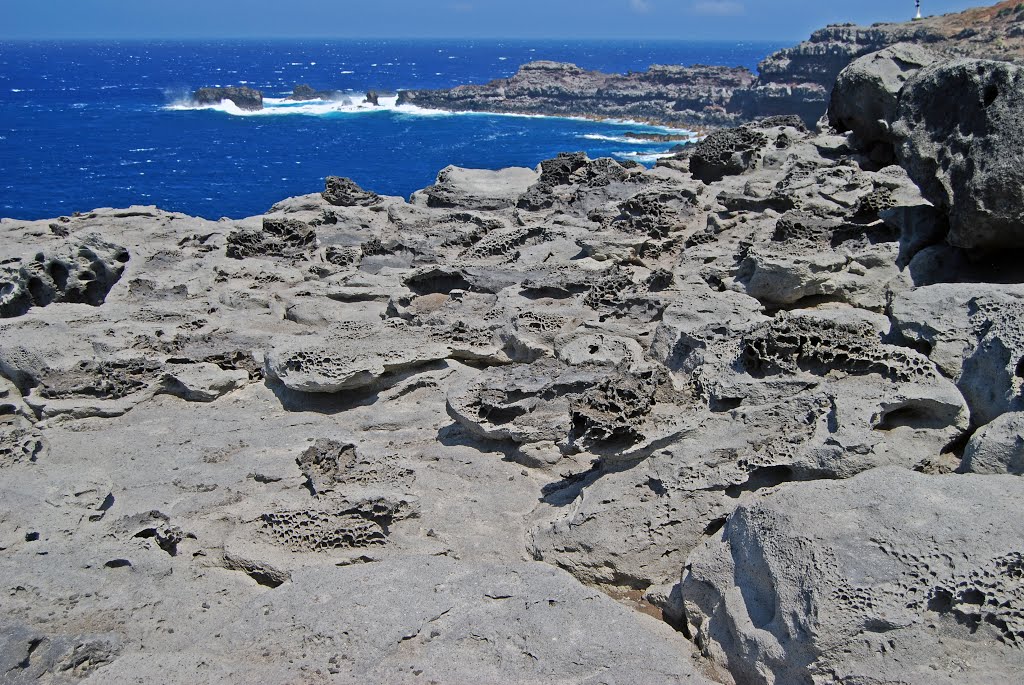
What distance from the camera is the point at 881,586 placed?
4797 millimetres

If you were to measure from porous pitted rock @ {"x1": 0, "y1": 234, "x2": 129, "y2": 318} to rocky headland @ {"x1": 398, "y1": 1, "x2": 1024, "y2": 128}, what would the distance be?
4235 centimetres

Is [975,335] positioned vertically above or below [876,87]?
below

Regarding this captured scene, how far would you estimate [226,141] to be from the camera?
227 feet

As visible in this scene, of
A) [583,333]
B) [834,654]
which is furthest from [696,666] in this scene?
[583,333]

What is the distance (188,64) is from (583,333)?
185 m

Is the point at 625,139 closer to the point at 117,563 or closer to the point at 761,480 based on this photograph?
the point at 761,480

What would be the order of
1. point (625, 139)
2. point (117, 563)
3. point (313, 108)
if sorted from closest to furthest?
point (117, 563) < point (625, 139) < point (313, 108)

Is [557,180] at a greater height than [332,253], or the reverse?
[557,180]

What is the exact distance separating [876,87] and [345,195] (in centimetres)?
1139

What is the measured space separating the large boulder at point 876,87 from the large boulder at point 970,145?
24.5 feet

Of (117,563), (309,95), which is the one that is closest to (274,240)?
(117,563)

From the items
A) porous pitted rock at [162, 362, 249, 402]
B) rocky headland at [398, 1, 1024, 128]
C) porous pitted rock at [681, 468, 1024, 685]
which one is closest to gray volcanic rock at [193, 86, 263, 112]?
rocky headland at [398, 1, 1024, 128]

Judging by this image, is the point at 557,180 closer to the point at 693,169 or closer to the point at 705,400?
the point at 693,169

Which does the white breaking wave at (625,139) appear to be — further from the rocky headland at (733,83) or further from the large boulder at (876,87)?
the large boulder at (876,87)
